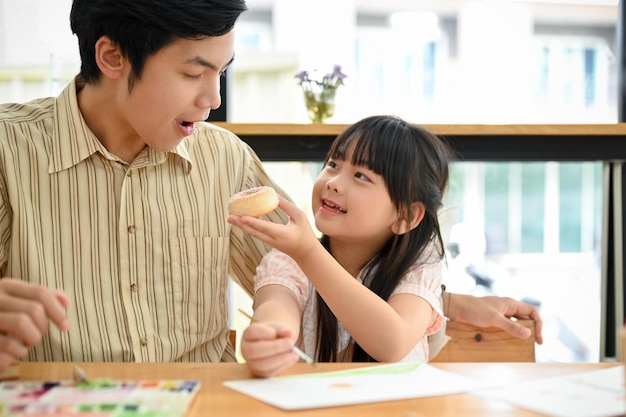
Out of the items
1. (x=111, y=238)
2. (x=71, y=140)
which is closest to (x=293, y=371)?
(x=111, y=238)

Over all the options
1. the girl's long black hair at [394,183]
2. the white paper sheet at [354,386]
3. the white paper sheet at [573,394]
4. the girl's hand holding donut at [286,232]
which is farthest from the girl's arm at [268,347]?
the girl's long black hair at [394,183]

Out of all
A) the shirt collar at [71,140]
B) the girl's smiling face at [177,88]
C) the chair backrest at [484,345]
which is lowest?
the chair backrest at [484,345]

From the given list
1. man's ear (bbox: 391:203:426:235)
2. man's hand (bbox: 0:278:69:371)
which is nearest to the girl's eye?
man's ear (bbox: 391:203:426:235)

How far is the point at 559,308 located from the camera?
5.61 m

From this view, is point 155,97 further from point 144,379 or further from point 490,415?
point 490,415

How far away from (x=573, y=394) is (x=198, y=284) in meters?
0.80

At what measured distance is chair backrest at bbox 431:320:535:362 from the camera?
1.47 metres

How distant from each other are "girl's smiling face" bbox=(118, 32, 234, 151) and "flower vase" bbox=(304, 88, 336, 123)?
949 mm

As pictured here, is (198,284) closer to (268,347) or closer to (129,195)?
(129,195)

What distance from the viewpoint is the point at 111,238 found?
4.92 ft

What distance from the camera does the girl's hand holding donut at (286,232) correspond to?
1.22 m

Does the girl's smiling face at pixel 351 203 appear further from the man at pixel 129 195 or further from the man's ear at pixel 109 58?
the man's ear at pixel 109 58

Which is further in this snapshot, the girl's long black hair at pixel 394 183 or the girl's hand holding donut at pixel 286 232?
the girl's long black hair at pixel 394 183

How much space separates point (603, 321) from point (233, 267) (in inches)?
53.9
